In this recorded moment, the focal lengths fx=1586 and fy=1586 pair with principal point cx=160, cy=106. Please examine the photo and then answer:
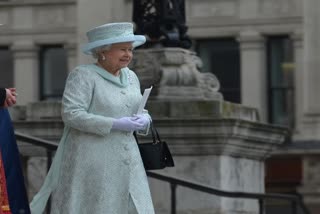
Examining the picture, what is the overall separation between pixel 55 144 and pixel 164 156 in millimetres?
3260

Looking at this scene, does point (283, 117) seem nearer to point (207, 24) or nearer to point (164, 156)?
point (207, 24)

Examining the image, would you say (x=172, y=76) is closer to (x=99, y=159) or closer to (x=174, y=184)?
(x=174, y=184)

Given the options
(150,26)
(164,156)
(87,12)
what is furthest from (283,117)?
(164,156)

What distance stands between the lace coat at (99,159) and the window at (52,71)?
32689 mm

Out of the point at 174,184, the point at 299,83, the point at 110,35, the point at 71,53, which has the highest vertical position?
the point at 110,35

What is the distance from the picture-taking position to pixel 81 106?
29.3ft

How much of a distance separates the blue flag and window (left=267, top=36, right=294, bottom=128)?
30142 millimetres

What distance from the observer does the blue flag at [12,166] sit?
9406 millimetres

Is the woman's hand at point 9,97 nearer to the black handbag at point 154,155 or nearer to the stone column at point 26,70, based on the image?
the black handbag at point 154,155

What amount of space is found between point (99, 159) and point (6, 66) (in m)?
34.1

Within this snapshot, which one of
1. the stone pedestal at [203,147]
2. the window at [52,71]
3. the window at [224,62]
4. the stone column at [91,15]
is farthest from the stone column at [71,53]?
the stone pedestal at [203,147]

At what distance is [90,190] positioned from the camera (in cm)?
895

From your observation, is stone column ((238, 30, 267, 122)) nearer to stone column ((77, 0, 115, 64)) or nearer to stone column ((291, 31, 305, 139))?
stone column ((291, 31, 305, 139))

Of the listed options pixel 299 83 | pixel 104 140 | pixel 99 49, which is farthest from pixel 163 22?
pixel 299 83
